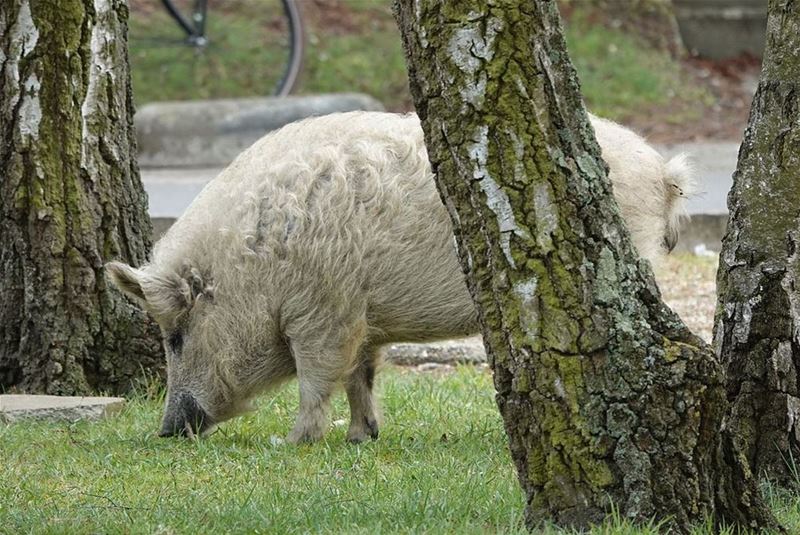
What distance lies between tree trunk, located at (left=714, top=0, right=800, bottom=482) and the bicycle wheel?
1090cm

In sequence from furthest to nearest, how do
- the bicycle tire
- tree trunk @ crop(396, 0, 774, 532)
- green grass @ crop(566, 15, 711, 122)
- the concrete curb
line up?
1. green grass @ crop(566, 15, 711, 122)
2. the bicycle tire
3. the concrete curb
4. tree trunk @ crop(396, 0, 774, 532)

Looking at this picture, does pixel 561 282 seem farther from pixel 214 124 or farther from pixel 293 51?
pixel 293 51

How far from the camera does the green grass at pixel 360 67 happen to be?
1588 centimetres

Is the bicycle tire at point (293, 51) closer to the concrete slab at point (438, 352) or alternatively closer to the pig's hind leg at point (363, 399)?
the concrete slab at point (438, 352)

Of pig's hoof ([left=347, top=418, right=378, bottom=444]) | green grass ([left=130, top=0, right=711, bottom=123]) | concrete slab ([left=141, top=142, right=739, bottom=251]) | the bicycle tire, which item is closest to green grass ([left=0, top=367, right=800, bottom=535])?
pig's hoof ([left=347, top=418, right=378, bottom=444])

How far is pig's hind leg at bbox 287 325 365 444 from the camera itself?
241 inches

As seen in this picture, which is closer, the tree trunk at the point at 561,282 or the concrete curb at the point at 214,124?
the tree trunk at the point at 561,282

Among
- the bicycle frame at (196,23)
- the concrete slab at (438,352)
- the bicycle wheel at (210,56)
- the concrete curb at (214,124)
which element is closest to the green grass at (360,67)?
the bicycle wheel at (210,56)

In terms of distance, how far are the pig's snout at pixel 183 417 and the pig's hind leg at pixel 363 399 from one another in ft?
2.14

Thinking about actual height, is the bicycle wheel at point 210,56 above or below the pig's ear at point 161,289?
above

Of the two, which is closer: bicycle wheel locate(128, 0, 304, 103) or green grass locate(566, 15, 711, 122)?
bicycle wheel locate(128, 0, 304, 103)

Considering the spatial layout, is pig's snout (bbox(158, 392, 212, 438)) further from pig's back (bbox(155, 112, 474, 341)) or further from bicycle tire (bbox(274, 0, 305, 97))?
bicycle tire (bbox(274, 0, 305, 97))

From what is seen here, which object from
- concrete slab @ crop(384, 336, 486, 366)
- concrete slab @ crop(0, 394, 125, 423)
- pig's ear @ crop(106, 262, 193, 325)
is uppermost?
pig's ear @ crop(106, 262, 193, 325)

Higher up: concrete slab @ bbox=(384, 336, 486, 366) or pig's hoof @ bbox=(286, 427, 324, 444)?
pig's hoof @ bbox=(286, 427, 324, 444)
